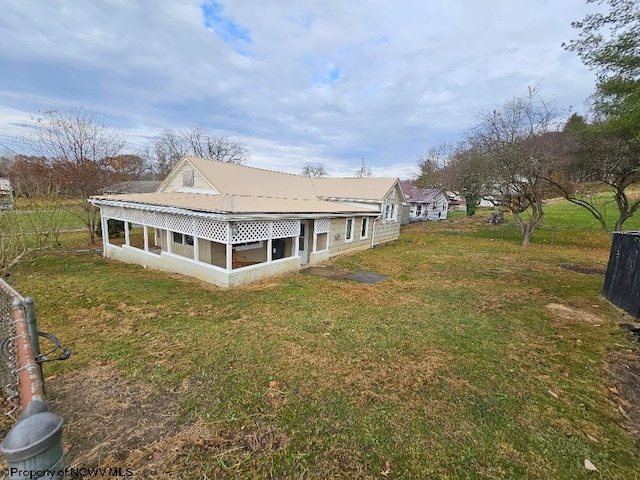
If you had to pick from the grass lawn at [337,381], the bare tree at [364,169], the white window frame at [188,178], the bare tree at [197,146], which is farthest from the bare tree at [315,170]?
the grass lawn at [337,381]

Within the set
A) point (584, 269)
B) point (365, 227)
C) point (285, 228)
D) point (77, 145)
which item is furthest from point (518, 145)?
point (77, 145)

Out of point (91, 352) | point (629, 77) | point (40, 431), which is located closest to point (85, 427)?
point (91, 352)

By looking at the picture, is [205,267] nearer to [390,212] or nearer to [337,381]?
[337,381]

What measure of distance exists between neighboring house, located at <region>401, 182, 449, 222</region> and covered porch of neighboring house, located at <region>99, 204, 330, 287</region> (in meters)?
22.5

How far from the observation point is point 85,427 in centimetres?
322

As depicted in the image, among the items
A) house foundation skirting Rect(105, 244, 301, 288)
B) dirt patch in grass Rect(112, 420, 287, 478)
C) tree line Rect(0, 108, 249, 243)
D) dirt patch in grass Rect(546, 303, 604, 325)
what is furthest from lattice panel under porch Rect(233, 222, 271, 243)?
tree line Rect(0, 108, 249, 243)

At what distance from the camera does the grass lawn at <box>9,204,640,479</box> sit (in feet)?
9.66

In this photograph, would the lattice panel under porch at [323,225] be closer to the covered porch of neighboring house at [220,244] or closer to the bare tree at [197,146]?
the covered porch of neighboring house at [220,244]

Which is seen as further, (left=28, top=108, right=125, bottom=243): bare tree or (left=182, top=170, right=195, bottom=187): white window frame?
(left=28, top=108, right=125, bottom=243): bare tree

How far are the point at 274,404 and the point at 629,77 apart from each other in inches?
384

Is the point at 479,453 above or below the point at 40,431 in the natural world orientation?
below

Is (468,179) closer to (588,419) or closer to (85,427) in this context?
(588,419)

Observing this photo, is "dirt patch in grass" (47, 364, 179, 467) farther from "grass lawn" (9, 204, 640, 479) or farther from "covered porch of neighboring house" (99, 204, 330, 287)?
"covered porch of neighboring house" (99, 204, 330, 287)

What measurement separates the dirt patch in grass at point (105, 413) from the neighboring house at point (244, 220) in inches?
189
